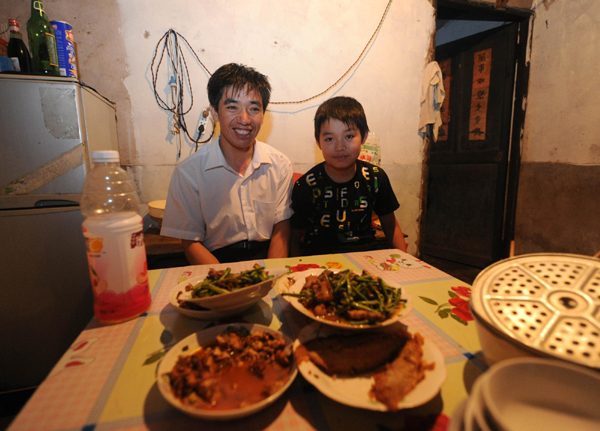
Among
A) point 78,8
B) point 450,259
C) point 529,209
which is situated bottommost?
point 450,259

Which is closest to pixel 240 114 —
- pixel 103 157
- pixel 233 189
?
pixel 233 189

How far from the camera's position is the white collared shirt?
1819mm

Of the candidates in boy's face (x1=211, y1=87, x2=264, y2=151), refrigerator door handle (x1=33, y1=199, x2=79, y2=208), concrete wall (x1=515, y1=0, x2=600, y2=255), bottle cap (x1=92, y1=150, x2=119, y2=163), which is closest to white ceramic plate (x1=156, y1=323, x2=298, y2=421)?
bottle cap (x1=92, y1=150, x2=119, y2=163)

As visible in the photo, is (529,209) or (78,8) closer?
(78,8)

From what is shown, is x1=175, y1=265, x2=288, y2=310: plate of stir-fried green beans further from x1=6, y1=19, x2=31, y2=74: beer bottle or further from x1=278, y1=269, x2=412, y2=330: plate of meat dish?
x1=6, y1=19, x2=31, y2=74: beer bottle

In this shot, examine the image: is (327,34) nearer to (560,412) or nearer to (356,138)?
(356,138)

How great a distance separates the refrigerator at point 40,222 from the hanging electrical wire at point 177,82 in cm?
67

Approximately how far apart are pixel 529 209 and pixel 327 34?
3300 mm

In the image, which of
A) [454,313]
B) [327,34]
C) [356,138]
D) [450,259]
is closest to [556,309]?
[454,313]

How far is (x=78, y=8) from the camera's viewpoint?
7.94 ft

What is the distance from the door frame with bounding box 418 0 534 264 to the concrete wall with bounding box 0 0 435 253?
0.19m

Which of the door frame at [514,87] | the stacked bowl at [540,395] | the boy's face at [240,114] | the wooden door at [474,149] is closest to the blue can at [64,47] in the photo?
the boy's face at [240,114]

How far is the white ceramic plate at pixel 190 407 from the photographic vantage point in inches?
18.7

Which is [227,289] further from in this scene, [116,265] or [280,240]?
[280,240]
